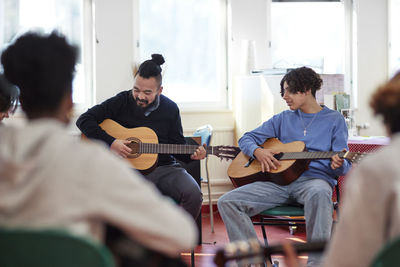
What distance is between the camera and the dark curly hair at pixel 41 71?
46.8 inches

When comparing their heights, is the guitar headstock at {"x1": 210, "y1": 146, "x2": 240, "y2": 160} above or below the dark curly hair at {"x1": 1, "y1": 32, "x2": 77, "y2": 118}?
below

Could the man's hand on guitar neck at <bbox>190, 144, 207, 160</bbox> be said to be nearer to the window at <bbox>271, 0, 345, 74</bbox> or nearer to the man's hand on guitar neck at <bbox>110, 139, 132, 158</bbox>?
the man's hand on guitar neck at <bbox>110, 139, 132, 158</bbox>

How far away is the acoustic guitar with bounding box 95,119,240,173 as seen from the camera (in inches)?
126


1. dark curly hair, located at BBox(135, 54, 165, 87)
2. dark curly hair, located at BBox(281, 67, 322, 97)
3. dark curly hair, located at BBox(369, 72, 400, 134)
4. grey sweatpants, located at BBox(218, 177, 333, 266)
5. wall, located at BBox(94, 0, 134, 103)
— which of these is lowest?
grey sweatpants, located at BBox(218, 177, 333, 266)

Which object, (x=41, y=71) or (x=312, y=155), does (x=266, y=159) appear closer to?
(x=312, y=155)

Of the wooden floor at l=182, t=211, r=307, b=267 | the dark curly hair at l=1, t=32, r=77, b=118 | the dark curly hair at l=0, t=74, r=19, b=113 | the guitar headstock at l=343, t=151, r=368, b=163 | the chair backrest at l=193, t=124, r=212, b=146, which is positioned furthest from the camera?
the chair backrest at l=193, t=124, r=212, b=146

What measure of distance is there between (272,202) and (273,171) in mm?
191

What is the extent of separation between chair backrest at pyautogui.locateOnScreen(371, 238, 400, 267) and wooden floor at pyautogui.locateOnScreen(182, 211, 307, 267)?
2.43 m

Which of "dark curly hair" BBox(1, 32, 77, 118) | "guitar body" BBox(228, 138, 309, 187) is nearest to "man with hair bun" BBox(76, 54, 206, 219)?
"guitar body" BBox(228, 138, 309, 187)

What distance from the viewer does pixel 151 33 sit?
5.38 meters

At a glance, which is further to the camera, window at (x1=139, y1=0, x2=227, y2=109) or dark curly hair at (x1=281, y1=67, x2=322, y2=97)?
window at (x1=139, y1=0, x2=227, y2=109)

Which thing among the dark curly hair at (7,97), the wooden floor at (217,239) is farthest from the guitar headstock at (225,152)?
the dark curly hair at (7,97)

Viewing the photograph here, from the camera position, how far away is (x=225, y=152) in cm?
337

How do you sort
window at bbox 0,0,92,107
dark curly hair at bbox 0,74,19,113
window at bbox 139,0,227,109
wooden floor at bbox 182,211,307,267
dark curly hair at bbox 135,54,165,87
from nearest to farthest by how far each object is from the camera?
dark curly hair at bbox 0,74,19,113 < dark curly hair at bbox 135,54,165,87 < wooden floor at bbox 182,211,307,267 < window at bbox 0,0,92,107 < window at bbox 139,0,227,109
